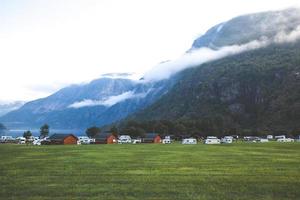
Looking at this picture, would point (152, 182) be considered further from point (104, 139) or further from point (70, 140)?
point (104, 139)

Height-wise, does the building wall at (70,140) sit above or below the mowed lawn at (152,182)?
above

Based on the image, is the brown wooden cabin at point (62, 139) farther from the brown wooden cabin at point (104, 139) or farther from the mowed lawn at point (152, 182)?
the mowed lawn at point (152, 182)

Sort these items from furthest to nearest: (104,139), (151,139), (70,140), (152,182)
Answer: (151,139) → (104,139) → (70,140) → (152,182)

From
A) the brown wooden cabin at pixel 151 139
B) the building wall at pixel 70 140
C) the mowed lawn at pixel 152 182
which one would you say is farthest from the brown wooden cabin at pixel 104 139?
the mowed lawn at pixel 152 182

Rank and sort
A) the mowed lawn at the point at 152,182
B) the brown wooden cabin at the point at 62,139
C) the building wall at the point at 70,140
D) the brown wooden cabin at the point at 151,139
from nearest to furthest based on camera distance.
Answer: the mowed lawn at the point at 152,182
the brown wooden cabin at the point at 62,139
the building wall at the point at 70,140
the brown wooden cabin at the point at 151,139

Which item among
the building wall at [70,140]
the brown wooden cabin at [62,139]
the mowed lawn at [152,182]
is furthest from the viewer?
the building wall at [70,140]

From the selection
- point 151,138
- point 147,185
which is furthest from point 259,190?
point 151,138

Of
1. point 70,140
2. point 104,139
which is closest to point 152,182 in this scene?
point 70,140

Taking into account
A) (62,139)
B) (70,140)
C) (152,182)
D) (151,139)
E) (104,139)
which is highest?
(62,139)

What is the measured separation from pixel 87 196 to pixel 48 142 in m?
121

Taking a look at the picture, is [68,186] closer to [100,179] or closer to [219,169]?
[100,179]

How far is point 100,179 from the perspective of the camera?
36000 mm

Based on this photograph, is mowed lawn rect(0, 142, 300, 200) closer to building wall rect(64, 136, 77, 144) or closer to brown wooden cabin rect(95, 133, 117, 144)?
building wall rect(64, 136, 77, 144)

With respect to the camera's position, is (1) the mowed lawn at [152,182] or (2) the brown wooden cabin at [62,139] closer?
(1) the mowed lawn at [152,182]
